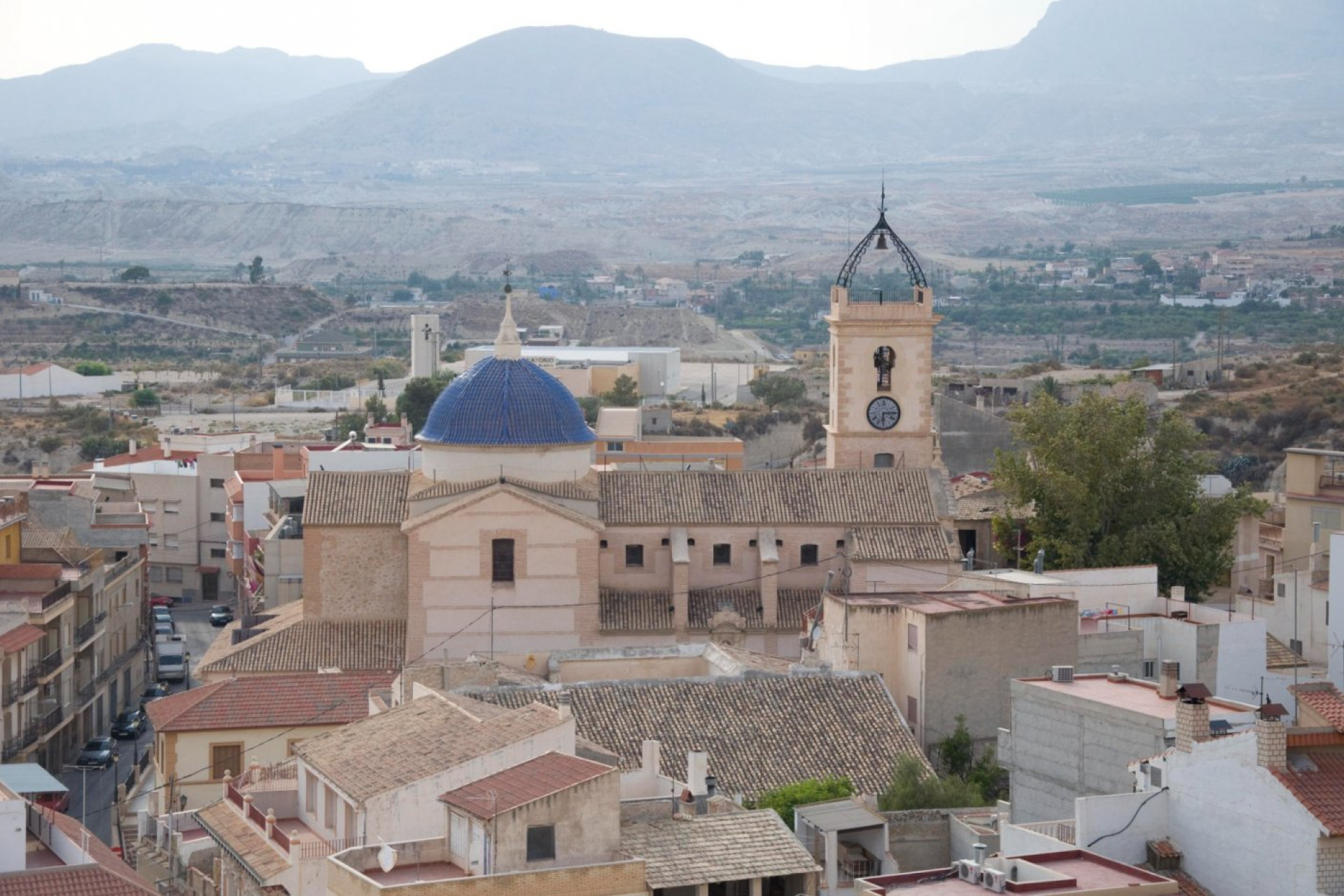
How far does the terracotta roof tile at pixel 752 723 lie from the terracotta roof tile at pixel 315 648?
8.81m

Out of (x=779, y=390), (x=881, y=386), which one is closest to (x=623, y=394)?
(x=779, y=390)

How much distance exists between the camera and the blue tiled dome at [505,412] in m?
43.0

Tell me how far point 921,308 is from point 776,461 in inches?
1348

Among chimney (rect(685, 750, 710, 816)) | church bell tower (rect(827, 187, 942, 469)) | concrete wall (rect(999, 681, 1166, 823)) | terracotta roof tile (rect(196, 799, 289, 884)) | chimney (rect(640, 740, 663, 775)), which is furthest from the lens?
church bell tower (rect(827, 187, 942, 469))

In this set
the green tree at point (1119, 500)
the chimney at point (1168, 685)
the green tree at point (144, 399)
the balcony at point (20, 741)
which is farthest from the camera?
the green tree at point (144, 399)

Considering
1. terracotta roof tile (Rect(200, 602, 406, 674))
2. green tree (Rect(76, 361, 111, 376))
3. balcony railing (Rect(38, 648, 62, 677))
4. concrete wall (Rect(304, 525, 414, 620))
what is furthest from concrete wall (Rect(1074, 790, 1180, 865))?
green tree (Rect(76, 361, 111, 376))

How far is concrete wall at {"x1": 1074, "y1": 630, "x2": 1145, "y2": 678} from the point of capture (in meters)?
35.1

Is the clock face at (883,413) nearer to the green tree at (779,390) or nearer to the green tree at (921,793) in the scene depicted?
the green tree at (921,793)

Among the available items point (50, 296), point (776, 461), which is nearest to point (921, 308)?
point (776, 461)

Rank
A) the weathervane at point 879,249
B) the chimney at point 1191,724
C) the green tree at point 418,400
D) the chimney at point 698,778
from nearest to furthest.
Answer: the chimney at point 1191,724 → the chimney at point 698,778 → the weathervane at point 879,249 → the green tree at point 418,400

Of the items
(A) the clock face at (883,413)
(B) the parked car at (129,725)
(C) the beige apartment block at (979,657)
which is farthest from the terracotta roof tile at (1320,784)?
(B) the parked car at (129,725)

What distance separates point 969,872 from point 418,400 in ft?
216

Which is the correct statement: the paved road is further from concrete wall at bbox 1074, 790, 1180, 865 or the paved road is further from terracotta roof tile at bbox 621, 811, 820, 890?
concrete wall at bbox 1074, 790, 1180, 865

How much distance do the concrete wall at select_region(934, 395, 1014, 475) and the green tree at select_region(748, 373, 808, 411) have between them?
3473 cm
